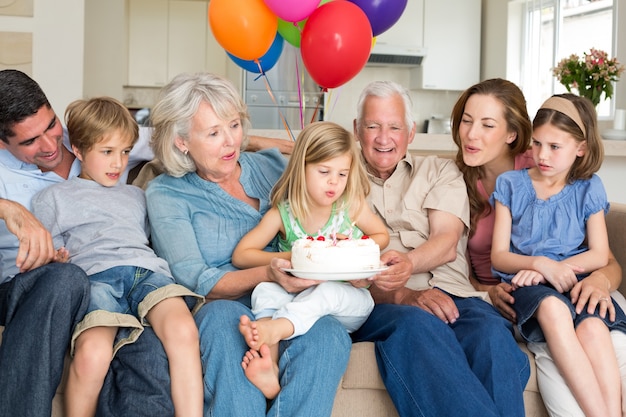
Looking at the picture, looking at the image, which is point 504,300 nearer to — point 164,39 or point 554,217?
point 554,217

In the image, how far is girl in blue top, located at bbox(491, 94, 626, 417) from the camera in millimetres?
2066

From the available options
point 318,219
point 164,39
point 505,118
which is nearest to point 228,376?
point 318,219

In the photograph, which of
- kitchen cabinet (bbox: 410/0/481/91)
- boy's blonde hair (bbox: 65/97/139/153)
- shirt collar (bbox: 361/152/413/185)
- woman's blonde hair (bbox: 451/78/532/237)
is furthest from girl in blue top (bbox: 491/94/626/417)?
kitchen cabinet (bbox: 410/0/481/91)

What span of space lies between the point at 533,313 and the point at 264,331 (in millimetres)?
756

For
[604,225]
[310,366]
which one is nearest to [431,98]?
[604,225]

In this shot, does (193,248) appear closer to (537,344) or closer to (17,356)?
(17,356)

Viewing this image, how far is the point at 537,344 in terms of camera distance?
202 centimetres

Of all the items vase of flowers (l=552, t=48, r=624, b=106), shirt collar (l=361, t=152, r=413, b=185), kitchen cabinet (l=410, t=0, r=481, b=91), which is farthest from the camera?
kitchen cabinet (l=410, t=0, r=481, b=91)

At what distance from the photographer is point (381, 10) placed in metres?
2.77

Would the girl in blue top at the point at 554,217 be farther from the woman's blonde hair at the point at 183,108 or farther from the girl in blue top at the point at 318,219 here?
the woman's blonde hair at the point at 183,108

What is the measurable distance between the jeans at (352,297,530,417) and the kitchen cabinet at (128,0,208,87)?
21.9 ft

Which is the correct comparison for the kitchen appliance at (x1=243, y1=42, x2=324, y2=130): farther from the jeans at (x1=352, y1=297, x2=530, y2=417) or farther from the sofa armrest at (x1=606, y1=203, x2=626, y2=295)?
the jeans at (x1=352, y1=297, x2=530, y2=417)

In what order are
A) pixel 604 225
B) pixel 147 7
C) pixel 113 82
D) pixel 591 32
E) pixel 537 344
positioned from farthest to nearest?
pixel 147 7 → pixel 113 82 → pixel 591 32 → pixel 604 225 → pixel 537 344

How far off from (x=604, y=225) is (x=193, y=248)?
1.24 m
